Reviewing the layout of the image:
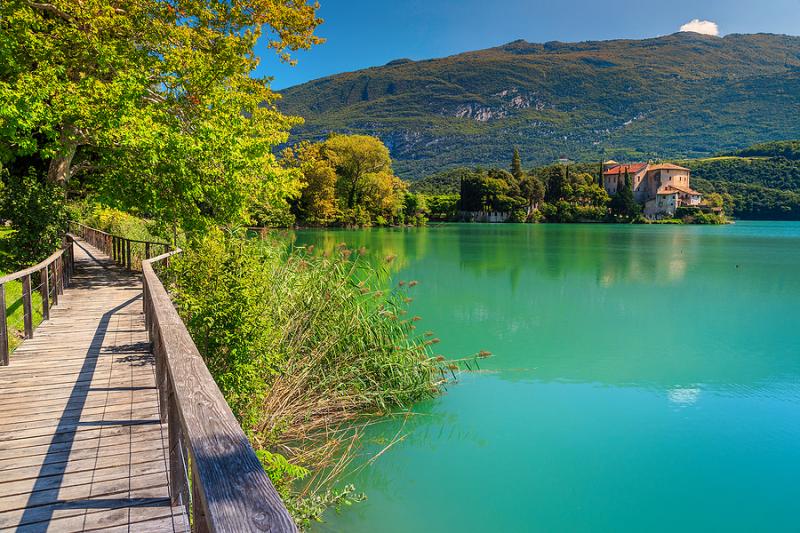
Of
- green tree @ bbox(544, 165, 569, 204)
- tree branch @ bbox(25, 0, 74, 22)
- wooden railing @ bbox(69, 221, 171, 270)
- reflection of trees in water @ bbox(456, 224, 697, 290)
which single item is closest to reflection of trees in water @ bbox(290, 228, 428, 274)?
reflection of trees in water @ bbox(456, 224, 697, 290)

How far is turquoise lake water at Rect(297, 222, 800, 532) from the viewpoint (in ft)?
18.5

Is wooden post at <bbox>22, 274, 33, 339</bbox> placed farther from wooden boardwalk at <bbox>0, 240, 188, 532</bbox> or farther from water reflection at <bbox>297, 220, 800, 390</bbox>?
water reflection at <bbox>297, 220, 800, 390</bbox>

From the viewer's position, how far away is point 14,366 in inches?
220

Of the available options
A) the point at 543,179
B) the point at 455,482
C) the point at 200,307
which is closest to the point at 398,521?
the point at 455,482

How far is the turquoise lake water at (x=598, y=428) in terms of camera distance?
18.5 ft

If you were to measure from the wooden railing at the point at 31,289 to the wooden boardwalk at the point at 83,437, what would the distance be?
199mm

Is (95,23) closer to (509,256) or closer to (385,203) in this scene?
(509,256)

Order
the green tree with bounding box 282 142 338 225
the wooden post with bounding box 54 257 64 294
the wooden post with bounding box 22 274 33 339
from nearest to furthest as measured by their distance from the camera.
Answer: the wooden post with bounding box 22 274 33 339, the wooden post with bounding box 54 257 64 294, the green tree with bounding box 282 142 338 225

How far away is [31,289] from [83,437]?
14.0 feet

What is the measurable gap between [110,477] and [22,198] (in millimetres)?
8791

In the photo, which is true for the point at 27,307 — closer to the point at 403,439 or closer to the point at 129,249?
the point at 403,439

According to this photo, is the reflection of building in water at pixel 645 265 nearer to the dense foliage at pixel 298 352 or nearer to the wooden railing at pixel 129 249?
the dense foliage at pixel 298 352

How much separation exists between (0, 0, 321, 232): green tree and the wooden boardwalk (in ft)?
14.5

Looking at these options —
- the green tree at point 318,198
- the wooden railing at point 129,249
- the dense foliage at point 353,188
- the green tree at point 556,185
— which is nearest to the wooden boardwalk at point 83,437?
the wooden railing at point 129,249
